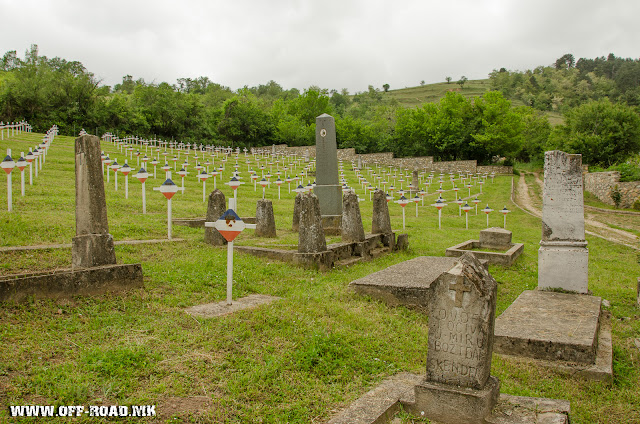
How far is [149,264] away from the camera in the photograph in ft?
25.1

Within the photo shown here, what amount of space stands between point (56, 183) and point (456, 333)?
55.2 ft

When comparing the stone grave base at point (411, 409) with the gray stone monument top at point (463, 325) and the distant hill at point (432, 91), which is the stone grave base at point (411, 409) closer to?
the gray stone monument top at point (463, 325)

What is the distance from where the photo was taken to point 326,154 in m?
13.6

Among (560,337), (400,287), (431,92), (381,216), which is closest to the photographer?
(560,337)

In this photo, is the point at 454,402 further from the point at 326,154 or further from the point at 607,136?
the point at 607,136

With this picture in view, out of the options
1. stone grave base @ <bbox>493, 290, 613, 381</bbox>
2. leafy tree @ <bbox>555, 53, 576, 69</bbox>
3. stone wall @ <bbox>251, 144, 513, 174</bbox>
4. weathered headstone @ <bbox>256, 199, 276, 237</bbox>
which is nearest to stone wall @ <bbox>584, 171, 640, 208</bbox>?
stone wall @ <bbox>251, 144, 513, 174</bbox>

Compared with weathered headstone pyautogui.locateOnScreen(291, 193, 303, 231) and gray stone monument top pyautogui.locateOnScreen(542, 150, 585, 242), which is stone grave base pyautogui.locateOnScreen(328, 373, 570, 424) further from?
weathered headstone pyautogui.locateOnScreen(291, 193, 303, 231)

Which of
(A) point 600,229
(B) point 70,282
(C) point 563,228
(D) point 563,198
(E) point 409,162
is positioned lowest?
(A) point 600,229

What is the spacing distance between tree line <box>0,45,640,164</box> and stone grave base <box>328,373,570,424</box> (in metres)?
42.1

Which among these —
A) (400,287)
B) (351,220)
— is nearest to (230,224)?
(400,287)

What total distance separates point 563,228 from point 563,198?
490 mm

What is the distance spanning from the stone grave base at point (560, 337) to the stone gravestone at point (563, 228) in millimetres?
936

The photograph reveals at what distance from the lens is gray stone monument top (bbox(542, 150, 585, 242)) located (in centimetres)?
784

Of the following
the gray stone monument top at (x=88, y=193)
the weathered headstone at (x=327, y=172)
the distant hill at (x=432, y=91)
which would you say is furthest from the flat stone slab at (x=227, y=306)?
the distant hill at (x=432, y=91)
